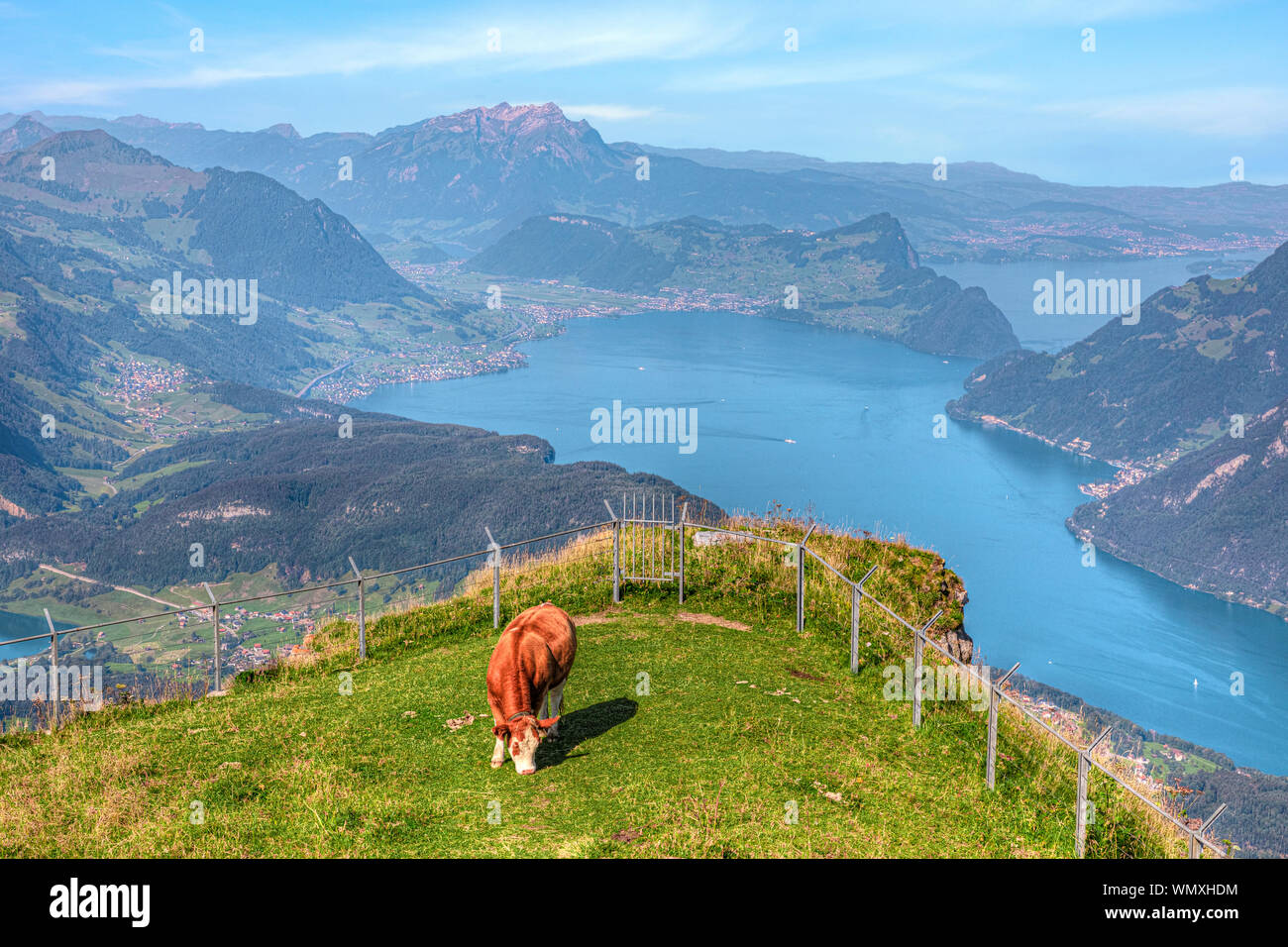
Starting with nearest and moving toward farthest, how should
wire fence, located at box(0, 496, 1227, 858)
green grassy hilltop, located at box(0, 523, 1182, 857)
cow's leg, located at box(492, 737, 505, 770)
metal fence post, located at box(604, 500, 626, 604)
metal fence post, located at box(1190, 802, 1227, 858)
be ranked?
metal fence post, located at box(1190, 802, 1227, 858) < green grassy hilltop, located at box(0, 523, 1182, 857) < cow's leg, located at box(492, 737, 505, 770) < wire fence, located at box(0, 496, 1227, 858) < metal fence post, located at box(604, 500, 626, 604)

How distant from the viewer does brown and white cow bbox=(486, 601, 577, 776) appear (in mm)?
15203

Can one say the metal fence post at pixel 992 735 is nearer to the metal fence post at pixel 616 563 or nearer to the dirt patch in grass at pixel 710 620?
the dirt patch in grass at pixel 710 620

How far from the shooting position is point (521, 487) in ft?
622

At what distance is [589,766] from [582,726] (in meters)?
1.69

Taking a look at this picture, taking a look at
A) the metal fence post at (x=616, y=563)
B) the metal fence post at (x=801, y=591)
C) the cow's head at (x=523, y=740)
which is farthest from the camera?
the metal fence post at (x=616, y=563)

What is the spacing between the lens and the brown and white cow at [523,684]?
15.2 m

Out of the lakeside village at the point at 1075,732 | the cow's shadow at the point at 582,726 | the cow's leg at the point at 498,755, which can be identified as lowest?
the lakeside village at the point at 1075,732

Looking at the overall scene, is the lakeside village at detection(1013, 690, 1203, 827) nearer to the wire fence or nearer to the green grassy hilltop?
the wire fence

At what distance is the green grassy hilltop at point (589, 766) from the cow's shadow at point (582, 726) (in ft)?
0.17

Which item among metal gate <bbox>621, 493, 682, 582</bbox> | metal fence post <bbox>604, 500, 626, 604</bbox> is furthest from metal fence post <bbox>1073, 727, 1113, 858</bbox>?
metal fence post <bbox>604, 500, 626, 604</bbox>

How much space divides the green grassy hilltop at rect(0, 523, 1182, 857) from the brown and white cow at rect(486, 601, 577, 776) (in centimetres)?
46

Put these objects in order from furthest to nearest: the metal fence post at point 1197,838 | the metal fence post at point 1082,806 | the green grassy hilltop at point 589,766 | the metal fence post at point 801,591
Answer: the metal fence post at point 801,591, the green grassy hilltop at point 589,766, the metal fence post at point 1082,806, the metal fence post at point 1197,838

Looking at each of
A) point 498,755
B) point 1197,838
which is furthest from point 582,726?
point 1197,838

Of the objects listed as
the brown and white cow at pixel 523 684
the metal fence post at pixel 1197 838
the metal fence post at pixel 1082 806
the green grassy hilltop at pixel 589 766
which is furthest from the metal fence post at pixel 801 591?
the metal fence post at pixel 1197 838
